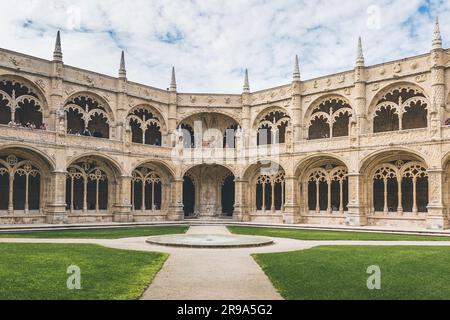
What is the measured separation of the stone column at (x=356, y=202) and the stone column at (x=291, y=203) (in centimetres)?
431

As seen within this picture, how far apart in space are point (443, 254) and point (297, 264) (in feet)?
18.3

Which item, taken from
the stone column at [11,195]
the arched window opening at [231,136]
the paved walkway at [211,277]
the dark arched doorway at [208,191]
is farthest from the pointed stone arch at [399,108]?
the stone column at [11,195]

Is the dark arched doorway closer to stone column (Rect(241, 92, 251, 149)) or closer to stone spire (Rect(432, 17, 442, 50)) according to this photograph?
stone column (Rect(241, 92, 251, 149))

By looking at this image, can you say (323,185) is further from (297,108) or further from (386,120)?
(386,120)

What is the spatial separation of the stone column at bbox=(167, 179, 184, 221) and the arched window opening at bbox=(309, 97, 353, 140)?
11290 mm

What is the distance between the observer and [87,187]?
33.5 meters

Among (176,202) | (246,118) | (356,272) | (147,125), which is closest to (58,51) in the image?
(147,125)

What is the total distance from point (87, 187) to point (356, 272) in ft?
85.9

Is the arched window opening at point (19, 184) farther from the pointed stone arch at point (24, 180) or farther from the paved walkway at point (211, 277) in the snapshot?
the paved walkway at point (211, 277)

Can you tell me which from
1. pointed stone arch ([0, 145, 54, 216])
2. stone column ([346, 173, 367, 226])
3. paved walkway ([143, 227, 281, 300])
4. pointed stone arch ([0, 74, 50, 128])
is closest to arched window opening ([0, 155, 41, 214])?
pointed stone arch ([0, 145, 54, 216])

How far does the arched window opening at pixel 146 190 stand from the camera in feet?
118

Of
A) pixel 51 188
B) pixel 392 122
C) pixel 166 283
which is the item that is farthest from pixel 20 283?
pixel 392 122

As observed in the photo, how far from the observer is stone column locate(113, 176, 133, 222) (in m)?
33.6

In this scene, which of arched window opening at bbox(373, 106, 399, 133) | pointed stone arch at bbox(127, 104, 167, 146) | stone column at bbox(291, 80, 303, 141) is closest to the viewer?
arched window opening at bbox(373, 106, 399, 133)
